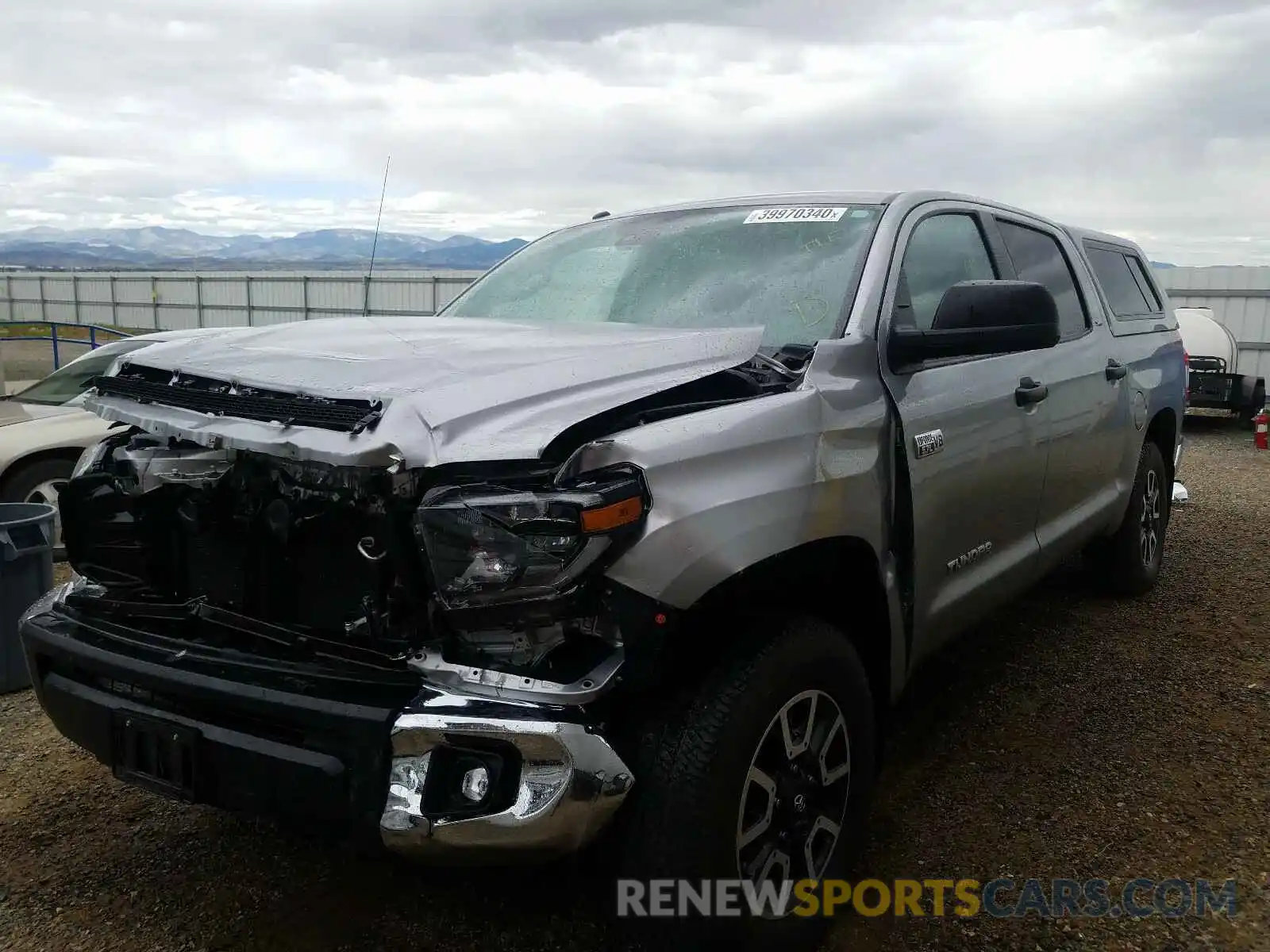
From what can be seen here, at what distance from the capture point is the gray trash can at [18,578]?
4090 mm

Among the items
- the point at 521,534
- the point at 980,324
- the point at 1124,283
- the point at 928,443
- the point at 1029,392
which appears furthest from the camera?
the point at 1124,283

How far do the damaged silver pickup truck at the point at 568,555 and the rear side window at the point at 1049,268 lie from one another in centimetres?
78

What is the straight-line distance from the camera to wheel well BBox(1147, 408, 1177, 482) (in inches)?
202

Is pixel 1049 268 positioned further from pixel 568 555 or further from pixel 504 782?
pixel 504 782

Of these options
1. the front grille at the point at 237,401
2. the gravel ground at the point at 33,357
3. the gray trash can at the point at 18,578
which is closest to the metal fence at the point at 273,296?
the gravel ground at the point at 33,357

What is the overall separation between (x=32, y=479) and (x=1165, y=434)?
20.1ft

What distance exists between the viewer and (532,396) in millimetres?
2135

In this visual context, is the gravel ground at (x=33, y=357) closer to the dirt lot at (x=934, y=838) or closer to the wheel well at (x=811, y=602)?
the dirt lot at (x=934, y=838)

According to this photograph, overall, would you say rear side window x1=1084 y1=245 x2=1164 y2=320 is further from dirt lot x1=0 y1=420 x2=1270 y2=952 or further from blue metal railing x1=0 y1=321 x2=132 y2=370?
blue metal railing x1=0 y1=321 x2=132 y2=370

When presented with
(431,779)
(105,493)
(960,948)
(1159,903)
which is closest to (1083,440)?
(1159,903)

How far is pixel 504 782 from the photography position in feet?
6.26

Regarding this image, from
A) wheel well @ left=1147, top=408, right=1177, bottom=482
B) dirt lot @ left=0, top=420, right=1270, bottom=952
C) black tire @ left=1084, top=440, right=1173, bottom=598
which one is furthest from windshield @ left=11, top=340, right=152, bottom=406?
wheel well @ left=1147, top=408, right=1177, bottom=482

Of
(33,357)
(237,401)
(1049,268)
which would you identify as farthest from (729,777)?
(33,357)

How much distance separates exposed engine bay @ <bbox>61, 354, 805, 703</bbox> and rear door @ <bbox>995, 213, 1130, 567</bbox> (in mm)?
1599
